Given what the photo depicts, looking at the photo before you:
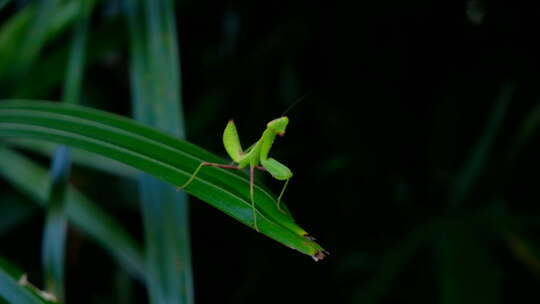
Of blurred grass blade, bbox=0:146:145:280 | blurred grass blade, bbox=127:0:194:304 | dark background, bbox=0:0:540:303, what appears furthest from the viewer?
dark background, bbox=0:0:540:303

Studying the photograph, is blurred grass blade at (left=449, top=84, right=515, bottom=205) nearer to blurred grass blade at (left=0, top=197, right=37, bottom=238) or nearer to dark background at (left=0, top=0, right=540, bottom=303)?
dark background at (left=0, top=0, right=540, bottom=303)

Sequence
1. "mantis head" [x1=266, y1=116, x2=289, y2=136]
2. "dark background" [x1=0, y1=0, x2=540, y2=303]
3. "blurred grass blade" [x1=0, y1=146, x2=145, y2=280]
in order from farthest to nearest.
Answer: "dark background" [x1=0, y1=0, x2=540, y2=303] < "blurred grass blade" [x1=0, y1=146, x2=145, y2=280] < "mantis head" [x1=266, y1=116, x2=289, y2=136]

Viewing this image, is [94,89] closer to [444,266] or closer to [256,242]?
[256,242]

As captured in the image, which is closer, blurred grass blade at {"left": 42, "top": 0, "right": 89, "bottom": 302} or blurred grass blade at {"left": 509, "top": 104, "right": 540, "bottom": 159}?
blurred grass blade at {"left": 42, "top": 0, "right": 89, "bottom": 302}

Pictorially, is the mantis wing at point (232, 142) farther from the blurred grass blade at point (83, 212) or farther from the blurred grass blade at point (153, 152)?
the blurred grass blade at point (83, 212)

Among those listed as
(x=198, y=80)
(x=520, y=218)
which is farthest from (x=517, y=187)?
(x=198, y=80)

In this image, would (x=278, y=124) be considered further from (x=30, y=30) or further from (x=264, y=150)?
(x=30, y=30)

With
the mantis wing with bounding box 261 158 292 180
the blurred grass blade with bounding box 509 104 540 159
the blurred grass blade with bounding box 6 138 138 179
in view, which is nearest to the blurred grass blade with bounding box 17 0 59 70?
the blurred grass blade with bounding box 6 138 138 179
